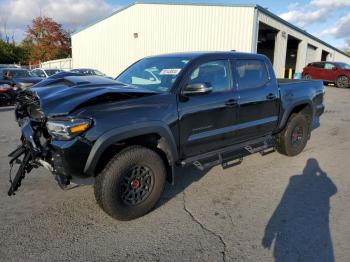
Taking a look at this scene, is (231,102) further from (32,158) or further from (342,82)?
(342,82)

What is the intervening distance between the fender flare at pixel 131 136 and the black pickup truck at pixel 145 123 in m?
0.01

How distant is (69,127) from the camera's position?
2986mm

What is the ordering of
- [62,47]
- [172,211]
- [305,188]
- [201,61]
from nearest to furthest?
[172,211], [201,61], [305,188], [62,47]

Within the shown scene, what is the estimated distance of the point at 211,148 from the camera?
424cm

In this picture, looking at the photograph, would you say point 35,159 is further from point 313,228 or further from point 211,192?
point 313,228

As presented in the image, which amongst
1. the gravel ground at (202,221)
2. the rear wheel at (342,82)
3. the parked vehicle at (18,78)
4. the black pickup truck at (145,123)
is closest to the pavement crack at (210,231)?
the gravel ground at (202,221)

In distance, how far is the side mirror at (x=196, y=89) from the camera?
365 cm

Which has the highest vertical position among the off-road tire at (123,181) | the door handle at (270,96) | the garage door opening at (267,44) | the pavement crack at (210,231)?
the garage door opening at (267,44)

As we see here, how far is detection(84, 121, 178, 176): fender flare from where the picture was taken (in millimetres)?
3082

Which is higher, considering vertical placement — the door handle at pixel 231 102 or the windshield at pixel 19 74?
the windshield at pixel 19 74

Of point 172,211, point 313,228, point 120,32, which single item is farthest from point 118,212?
point 120,32

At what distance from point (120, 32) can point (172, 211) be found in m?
22.3

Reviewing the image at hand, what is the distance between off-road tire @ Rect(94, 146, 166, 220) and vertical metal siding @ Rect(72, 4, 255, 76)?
16283 millimetres

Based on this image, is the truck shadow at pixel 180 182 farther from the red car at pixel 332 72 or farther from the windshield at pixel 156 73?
the red car at pixel 332 72
